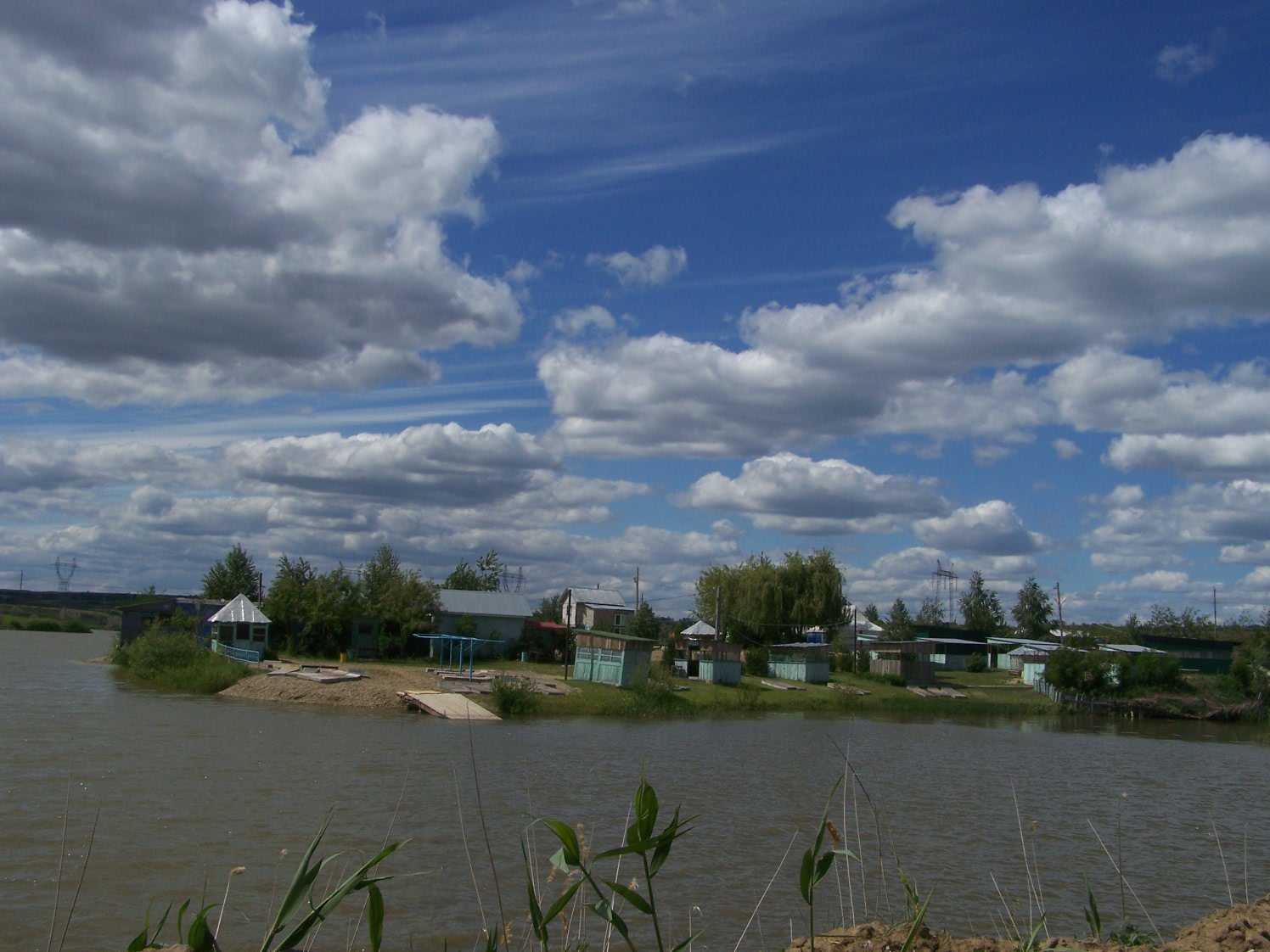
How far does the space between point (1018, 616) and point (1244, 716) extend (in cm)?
6695

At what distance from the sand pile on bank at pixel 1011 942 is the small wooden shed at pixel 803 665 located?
2045 inches

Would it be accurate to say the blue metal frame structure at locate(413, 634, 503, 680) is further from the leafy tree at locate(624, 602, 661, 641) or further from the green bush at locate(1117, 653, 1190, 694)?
the green bush at locate(1117, 653, 1190, 694)

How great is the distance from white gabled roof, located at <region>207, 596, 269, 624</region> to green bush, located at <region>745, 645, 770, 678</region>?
27230mm

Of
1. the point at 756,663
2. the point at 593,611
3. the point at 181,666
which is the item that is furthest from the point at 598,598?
the point at 181,666

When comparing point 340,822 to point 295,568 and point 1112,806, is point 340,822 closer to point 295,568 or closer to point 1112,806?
point 1112,806

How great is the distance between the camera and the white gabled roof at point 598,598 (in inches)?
3110

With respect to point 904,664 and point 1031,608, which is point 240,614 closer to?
point 904,664

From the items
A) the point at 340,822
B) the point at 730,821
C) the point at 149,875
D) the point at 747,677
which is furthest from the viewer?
the point at 747,677

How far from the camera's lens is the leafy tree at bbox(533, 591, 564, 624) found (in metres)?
86.6

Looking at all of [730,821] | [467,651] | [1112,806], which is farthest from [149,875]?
[467,651]

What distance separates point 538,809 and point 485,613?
45.6m

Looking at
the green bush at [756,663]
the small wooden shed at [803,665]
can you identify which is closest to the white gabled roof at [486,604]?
the green bush at [756,663]

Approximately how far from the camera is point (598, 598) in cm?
8025

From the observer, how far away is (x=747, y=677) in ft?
185
